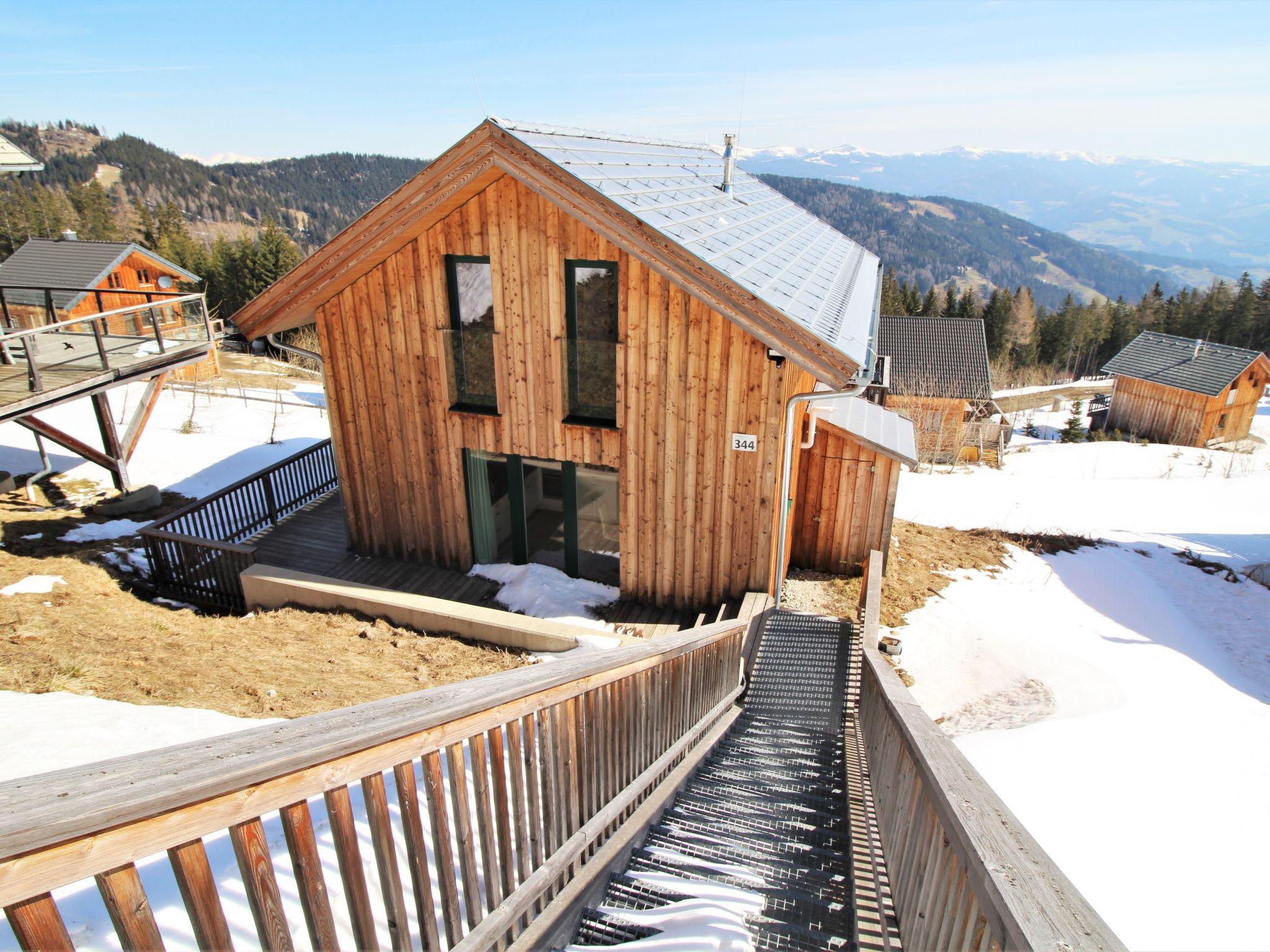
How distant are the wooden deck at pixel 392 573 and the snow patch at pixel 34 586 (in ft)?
7.56

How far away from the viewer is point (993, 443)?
34.2 metres

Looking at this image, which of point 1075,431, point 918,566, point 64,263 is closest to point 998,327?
point 1075,431

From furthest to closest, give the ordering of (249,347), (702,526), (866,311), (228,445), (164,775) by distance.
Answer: (228,445), (866,311), (249,347), (702,526), (164,775)

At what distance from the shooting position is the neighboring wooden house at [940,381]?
98.2 feet

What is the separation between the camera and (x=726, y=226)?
31.9 feet

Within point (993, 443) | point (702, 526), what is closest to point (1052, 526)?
point (702, 526)

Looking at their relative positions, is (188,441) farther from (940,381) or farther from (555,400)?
(940,381)

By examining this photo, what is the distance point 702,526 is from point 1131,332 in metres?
78.9

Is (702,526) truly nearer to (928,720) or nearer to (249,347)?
(928,720)

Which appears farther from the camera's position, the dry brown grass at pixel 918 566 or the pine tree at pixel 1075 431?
the pine tree at pixel 1075 431

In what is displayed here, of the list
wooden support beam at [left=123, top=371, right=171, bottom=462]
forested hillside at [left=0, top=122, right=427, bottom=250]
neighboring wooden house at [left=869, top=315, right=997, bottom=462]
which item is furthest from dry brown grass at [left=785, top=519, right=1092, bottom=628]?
forested hillside at [left=0, top=122, right=427, bottom=250]

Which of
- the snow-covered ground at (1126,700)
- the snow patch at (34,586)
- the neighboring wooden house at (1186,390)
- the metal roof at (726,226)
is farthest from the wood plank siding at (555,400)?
the neighboring wooden house at (1186,390)

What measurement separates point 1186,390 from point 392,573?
37.9m

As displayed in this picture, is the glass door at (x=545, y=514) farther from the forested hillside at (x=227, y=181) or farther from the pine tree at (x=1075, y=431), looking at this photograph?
the forested hillside at (x=227, y=181)
